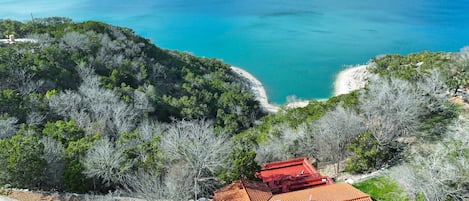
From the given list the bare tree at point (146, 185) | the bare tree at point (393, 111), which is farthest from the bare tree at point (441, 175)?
the bare tree at point (146, 185)

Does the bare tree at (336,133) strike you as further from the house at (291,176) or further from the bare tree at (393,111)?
the house at (291,176)

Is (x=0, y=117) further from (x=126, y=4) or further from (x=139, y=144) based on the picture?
(x=126, y=4)

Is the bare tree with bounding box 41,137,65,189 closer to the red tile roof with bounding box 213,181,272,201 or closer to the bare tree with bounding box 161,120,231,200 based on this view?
the bare tree with bounding box 161,120,231,200

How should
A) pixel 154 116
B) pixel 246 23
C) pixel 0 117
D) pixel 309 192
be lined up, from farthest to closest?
1. pixel 246 23
2. pixel 154 116
3. pixel 0 117
4. pixel 309 192

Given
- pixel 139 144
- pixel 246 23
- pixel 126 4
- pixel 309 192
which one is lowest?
pixel 309 192

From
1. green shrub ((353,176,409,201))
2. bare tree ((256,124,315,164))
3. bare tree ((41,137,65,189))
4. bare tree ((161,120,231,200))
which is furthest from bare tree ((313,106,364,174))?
bare tree ((41,137,65,189))

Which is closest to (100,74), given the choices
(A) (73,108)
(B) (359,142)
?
(A) (73,108)
